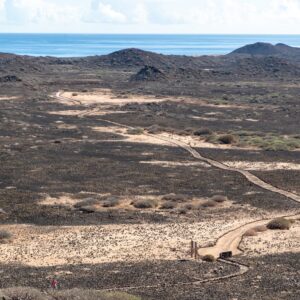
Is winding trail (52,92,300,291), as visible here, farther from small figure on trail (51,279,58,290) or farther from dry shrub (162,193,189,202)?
dry shrub (162,193,189,202)

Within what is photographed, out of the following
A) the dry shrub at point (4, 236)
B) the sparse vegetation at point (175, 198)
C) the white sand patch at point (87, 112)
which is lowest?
the white sand patch at point (87, 112)

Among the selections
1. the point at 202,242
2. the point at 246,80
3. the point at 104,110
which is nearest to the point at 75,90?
the point at 104,110

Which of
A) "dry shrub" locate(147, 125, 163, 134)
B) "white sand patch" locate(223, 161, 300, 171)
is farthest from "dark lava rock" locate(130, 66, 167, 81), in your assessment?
"white sand patch" locate(223, 161, 300, 171)

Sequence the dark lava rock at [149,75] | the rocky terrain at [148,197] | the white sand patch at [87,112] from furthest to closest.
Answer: the dark lava rock at [149,75] → the white sand patch at [87,112] → the rocky terrain at [148,197]

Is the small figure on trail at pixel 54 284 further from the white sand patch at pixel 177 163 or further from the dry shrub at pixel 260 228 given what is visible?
the white sand patch at pixel 177 163

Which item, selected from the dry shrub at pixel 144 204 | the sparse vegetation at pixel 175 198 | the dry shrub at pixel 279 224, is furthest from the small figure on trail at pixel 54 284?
the sparse vegetation at pixel 175 198

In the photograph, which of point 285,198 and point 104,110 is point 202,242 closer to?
point 285,198

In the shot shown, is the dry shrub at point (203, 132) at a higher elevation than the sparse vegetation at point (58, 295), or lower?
lower


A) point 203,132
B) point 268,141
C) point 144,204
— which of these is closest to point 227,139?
point 268,141
